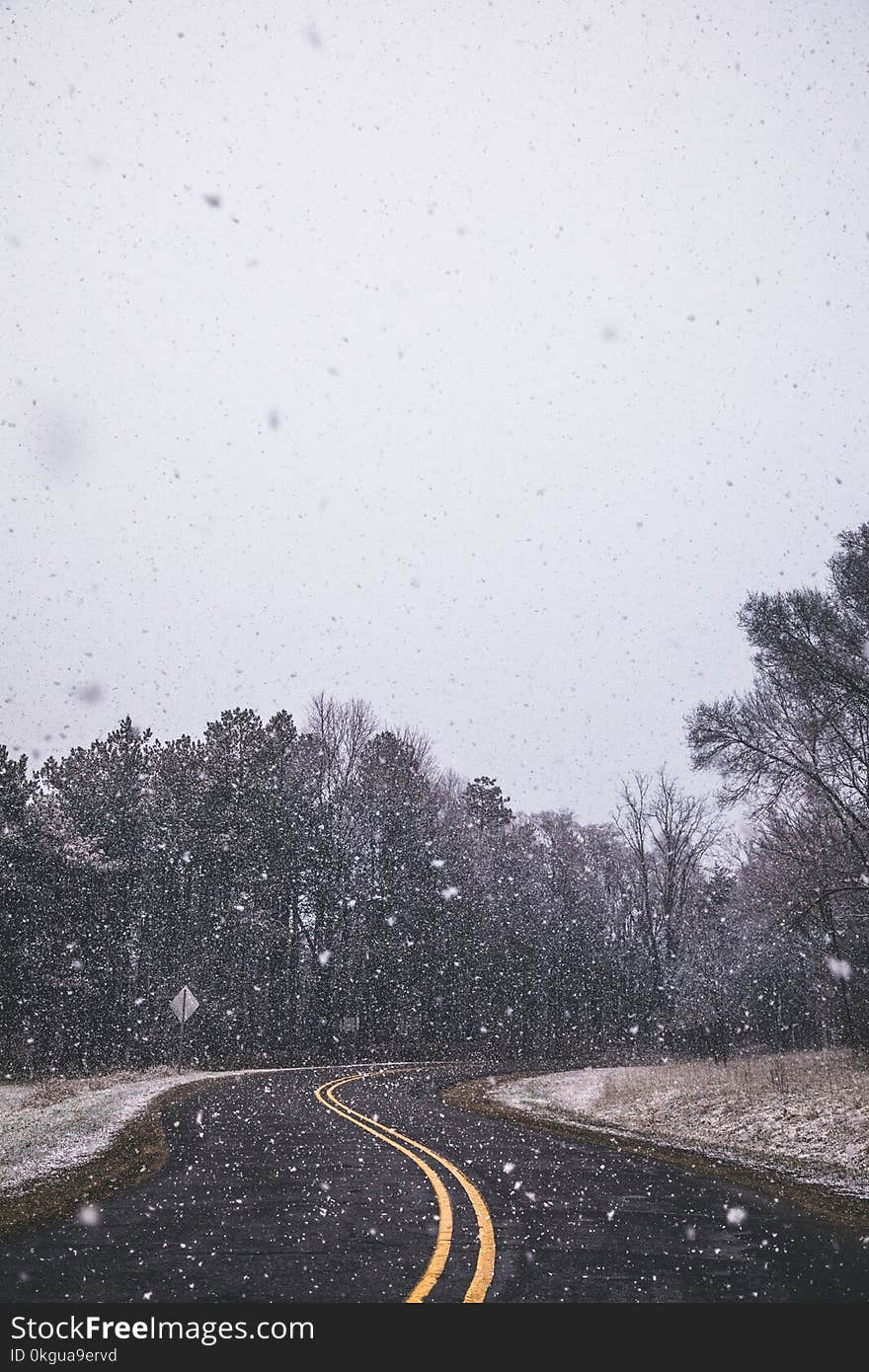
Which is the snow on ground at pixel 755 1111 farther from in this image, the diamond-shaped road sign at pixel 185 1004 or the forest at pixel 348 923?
the diamond-shaped road sign at pixel 185 1004

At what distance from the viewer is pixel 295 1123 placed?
1766 centimetres

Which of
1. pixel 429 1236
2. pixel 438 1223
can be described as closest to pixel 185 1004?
pixel 438 1223

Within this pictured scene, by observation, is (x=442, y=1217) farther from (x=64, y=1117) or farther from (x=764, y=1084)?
(x=64, y=1117)

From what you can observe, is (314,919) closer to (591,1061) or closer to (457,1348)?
(591,1061)

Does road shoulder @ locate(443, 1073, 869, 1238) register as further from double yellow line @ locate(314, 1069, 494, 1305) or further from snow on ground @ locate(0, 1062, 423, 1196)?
snow on ground @ locate(0, 1062, 423, 1196)

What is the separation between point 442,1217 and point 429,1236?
0.93m

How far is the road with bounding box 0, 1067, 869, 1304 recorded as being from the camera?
6043mm

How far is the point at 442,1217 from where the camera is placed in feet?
28.2

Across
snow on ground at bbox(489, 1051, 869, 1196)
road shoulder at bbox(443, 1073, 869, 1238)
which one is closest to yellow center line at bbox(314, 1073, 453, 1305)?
road shoulder at bbox(443, 1073, 869, 1238)

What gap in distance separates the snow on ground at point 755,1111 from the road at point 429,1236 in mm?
2054

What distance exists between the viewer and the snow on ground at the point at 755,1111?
12742mm

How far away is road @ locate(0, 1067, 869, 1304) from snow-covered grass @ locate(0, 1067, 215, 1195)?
1542 millimetres

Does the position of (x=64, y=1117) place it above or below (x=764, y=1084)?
above

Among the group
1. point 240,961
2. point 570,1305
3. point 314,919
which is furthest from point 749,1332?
point 314,919
